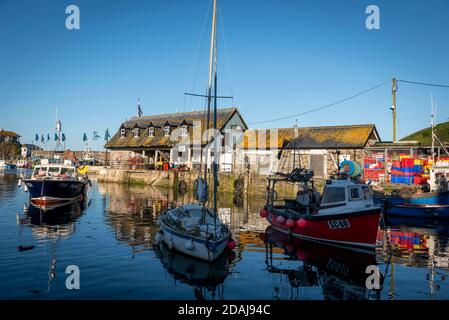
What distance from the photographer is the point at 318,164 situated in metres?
48.4

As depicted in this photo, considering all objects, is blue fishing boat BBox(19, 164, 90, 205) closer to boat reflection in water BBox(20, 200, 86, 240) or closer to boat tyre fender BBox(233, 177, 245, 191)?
boat reflection in water BBox(20, 200, 86, 240)

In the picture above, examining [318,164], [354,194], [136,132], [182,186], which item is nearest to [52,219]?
[354,194]

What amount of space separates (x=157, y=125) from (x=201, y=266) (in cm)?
5280

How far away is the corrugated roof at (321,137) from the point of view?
4694cm

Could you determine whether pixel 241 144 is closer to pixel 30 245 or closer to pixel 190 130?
pixel 190 130

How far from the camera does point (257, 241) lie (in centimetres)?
2286

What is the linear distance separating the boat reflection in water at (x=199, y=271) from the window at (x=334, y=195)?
6421mm

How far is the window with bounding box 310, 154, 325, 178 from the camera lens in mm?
48125

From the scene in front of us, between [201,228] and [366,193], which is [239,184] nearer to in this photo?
[366,193]

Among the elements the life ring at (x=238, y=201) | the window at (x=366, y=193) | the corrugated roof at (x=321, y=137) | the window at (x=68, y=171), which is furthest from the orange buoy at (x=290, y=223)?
the window at (x=68, y=171)

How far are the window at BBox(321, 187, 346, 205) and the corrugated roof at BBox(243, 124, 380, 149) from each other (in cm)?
2400

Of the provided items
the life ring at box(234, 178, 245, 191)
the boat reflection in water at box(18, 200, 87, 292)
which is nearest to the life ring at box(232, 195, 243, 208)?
the life ring at box(234, 178, 245, 191)

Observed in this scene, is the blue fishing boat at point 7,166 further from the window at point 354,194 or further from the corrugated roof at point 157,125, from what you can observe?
the window at point 354,194
